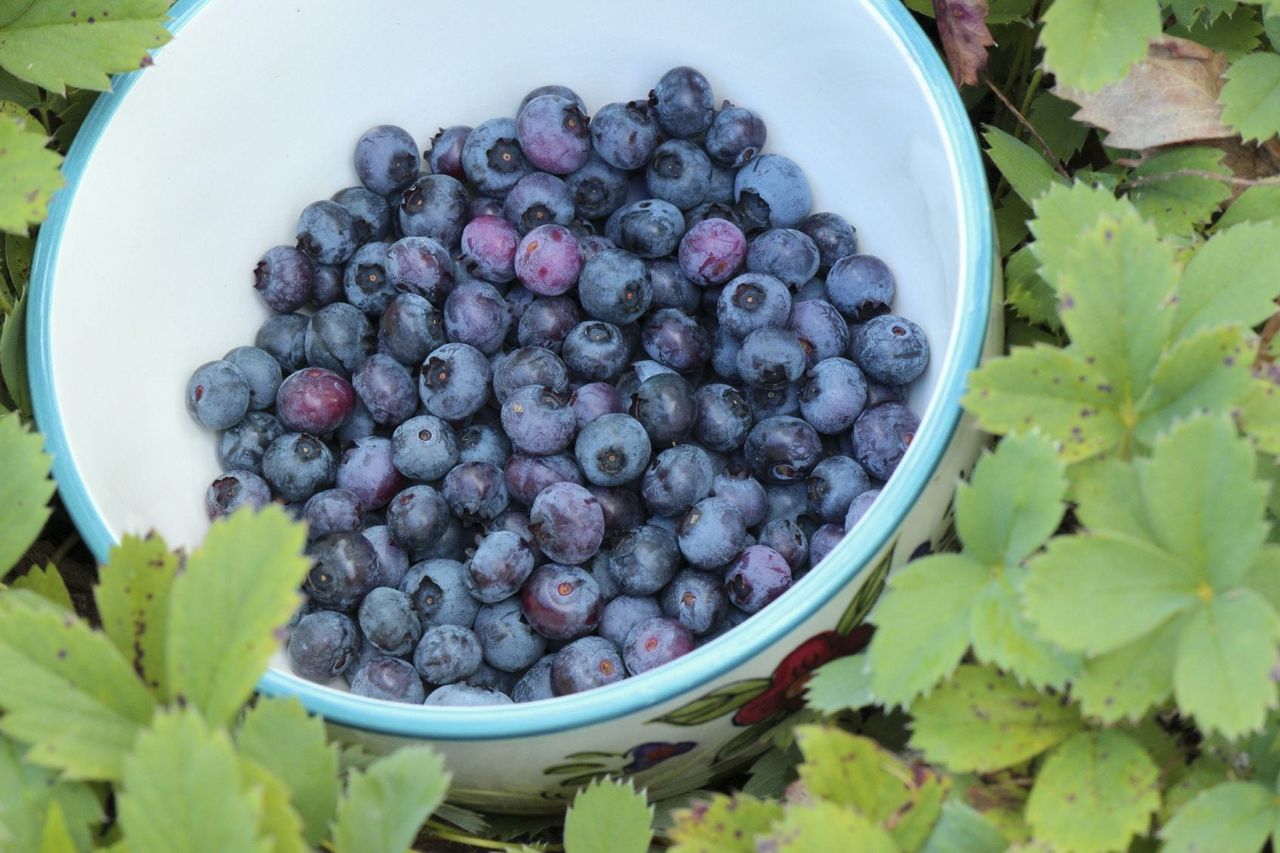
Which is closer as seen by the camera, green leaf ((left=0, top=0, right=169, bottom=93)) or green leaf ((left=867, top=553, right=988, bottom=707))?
green leaf ((left=867, top=553, right=988, bottom=707))

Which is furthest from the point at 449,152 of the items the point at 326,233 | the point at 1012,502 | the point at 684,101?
the point at 1012,502

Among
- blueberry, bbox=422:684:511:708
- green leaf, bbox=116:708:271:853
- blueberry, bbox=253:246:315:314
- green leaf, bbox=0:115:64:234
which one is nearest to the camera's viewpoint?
green leaf, bbox=116:708:271:853

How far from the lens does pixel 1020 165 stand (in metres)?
1.15

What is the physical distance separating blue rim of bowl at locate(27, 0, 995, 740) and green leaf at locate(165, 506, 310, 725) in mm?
179

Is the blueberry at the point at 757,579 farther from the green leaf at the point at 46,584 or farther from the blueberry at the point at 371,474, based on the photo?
the green leaf at the point at 46,584

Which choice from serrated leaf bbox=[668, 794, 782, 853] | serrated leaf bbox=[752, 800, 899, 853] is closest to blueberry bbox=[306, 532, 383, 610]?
serrated leaf bbox=[668, 794, 782, 853]

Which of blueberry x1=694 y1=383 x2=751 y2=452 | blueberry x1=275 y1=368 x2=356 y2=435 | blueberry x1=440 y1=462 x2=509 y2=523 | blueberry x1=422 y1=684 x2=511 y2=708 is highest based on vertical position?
blueberry x1=694 y1=383 x2=751 y2=452

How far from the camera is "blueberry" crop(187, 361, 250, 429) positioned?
119 centimetres

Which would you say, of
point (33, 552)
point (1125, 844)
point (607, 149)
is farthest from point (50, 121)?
point (1125, 844)

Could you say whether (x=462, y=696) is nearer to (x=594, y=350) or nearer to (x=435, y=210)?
(x=594, y=350)

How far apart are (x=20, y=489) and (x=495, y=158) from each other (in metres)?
0.64

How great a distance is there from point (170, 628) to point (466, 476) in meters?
0.48

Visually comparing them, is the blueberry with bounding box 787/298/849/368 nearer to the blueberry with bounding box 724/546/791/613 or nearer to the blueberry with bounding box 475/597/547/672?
→ the blueberry with bounding box 724/546/791/613

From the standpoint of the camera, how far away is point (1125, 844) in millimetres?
715
